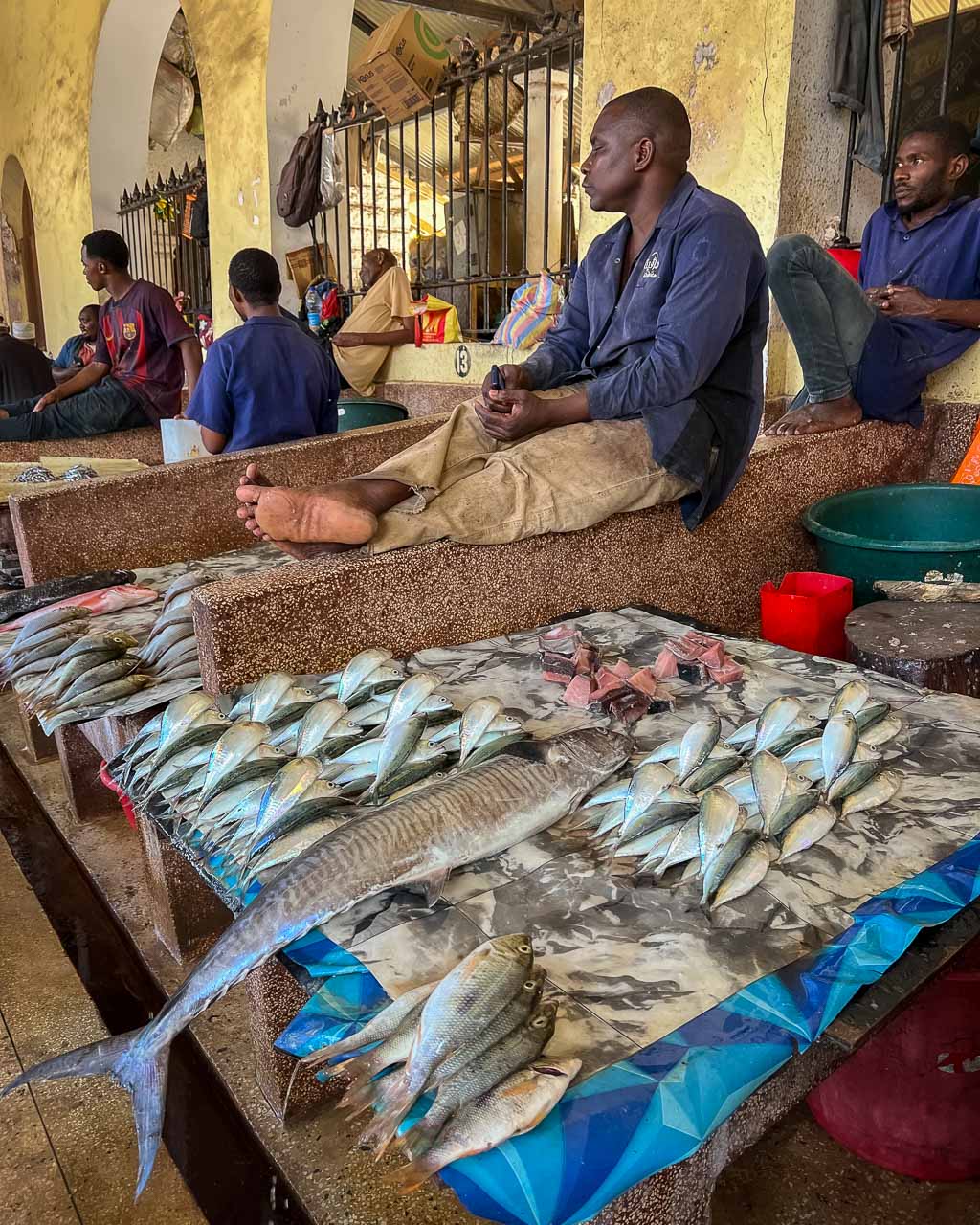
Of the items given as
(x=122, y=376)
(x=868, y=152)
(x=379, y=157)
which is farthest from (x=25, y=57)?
(x=868, y=152)

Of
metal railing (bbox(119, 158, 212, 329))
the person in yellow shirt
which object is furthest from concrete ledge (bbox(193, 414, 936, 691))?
metal railing (bbox(119, 158, 212, 329))

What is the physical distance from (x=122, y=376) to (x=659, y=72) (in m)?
4.54

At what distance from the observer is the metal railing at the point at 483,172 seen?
6180 millimetres

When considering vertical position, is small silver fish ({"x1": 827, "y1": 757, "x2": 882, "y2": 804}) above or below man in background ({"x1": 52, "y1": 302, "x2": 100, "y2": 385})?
below

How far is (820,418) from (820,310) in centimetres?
47

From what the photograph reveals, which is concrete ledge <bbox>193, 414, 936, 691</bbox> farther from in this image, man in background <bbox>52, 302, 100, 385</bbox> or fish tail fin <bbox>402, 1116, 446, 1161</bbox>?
man in background <bbox>52, 302, 100, 385</bbox>

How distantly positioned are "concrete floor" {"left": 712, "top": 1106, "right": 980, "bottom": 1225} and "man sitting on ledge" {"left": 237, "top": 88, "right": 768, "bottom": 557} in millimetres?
1935

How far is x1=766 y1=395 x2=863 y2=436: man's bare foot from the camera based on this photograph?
13.6 feet

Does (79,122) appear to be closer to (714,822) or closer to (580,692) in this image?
(580,692)

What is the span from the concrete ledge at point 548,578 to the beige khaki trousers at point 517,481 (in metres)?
0.07

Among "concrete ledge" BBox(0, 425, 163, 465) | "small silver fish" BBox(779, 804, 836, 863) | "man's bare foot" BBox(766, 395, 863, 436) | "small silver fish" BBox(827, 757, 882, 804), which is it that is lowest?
"small silver fish" BBox(779, 804, 836, 863)

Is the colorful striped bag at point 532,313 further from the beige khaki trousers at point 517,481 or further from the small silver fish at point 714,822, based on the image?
the small silver fish at point 714,822

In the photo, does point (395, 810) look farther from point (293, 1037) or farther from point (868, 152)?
point (868, 152)

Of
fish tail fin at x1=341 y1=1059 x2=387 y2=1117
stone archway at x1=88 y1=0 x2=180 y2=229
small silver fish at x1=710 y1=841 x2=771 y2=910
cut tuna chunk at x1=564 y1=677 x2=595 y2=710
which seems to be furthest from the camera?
stone archway at x1=88 y1=0 x2=180 y2=229
